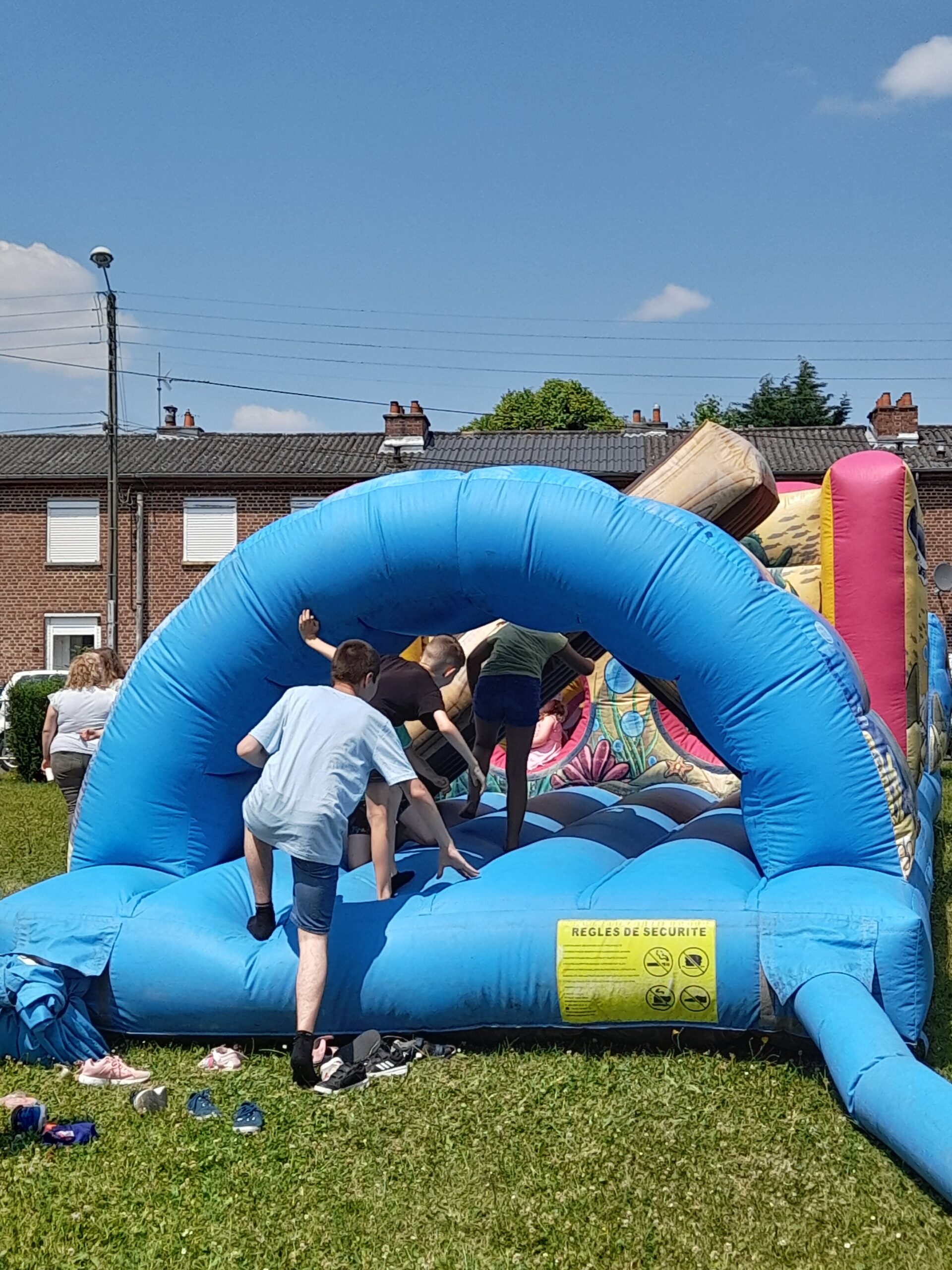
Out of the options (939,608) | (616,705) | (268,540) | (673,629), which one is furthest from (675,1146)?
(939,608)

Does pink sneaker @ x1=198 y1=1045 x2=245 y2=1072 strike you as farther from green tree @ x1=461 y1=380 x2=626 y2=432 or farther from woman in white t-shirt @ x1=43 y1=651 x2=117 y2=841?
green tree @ x1=461 y1=380 x2=626 y2=432

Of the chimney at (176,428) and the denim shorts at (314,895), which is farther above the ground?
the chimney at (176,428)

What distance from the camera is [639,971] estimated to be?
14.8 feet

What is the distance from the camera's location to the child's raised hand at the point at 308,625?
5.25 m

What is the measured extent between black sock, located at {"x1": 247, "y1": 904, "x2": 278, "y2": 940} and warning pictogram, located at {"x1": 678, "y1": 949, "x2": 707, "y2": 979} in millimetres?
1536

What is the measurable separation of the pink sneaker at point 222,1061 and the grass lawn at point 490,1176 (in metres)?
0.05

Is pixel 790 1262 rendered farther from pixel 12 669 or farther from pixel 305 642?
pixel 12 669

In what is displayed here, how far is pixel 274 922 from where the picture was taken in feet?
16.0

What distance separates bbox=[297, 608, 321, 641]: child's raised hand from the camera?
5250mm

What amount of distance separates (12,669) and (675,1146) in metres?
25.2

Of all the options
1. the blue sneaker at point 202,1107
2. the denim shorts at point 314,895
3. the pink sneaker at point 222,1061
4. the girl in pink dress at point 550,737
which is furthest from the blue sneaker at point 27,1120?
the girl in pink dress at point 550,737

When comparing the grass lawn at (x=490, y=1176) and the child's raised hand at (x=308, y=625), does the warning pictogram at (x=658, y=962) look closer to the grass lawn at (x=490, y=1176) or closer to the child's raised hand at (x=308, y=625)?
the grass lawn at (x=490, y=1176)

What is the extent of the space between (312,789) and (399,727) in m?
1.67

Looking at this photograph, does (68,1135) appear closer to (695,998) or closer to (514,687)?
(695,998)
